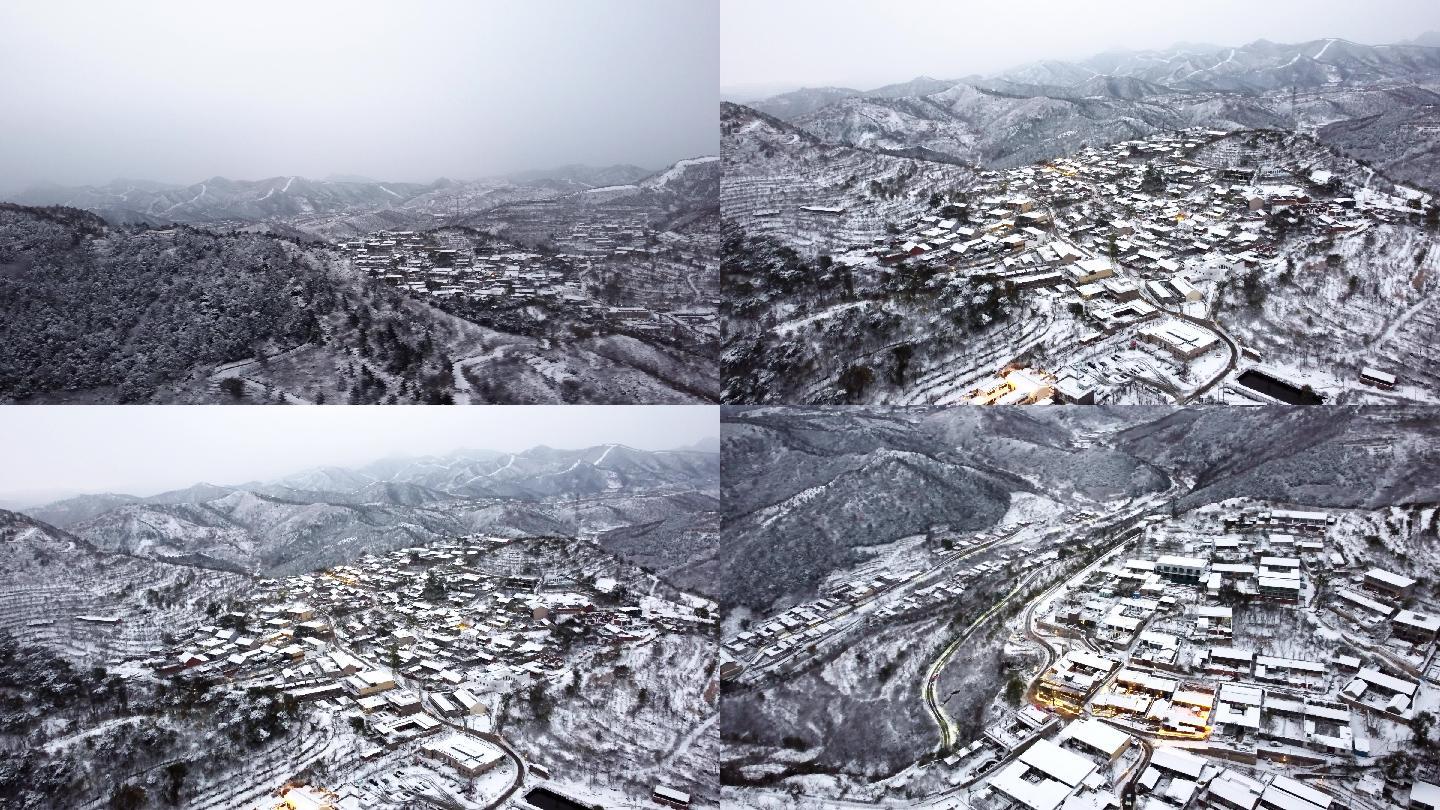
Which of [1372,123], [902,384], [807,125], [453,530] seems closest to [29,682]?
[453,530]

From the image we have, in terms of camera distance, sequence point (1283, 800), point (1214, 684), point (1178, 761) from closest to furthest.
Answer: point (1283, 800) < point (1178, 761) < point (1214, 684)

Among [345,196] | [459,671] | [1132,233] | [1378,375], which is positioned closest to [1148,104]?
[1132,233]

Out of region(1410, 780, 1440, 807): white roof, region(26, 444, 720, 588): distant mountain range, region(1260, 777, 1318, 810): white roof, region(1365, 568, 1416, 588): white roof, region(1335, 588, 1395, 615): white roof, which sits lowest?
region(1260, 777, 1318, 810): white roof

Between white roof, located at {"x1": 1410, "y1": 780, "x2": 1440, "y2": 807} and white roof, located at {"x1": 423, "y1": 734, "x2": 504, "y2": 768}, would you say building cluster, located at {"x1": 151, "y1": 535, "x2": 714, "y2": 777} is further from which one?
white roof, located at {"x1": 1410, "y1": 780, "x2": 1440, "y2": 807}

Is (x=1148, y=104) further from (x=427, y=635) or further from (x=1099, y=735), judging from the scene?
(x=427, y=635)

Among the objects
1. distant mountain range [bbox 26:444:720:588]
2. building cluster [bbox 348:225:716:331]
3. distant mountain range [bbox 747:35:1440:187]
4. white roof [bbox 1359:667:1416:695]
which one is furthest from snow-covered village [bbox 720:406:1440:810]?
distant mountain range [bbox 747:35:1440:187]

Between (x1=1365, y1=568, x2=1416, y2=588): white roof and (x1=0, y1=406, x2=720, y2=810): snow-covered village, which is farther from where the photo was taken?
(x1=1365, y1=568, x2=1416, y2=588): white roof

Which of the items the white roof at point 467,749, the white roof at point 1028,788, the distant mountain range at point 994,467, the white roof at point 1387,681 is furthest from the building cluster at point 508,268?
the white roof at point 1387,681

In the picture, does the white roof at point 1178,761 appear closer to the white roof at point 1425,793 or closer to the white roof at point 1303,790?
the white roof at point 1303,790
